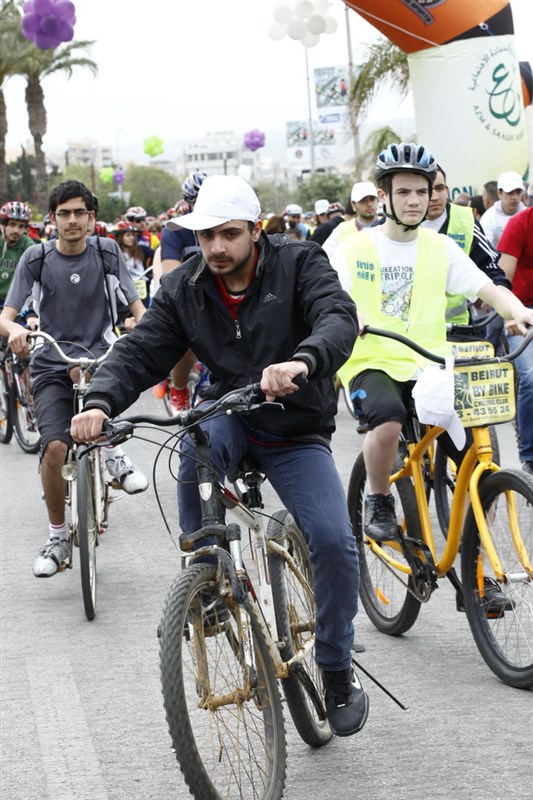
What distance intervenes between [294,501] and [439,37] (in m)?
14.1

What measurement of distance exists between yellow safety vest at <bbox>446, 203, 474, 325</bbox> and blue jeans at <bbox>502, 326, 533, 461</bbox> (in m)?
1.71

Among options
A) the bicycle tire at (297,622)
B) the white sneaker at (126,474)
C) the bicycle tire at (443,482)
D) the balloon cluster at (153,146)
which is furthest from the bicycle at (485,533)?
the balloon cluster at (153,146)

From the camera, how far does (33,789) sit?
14.4 feet

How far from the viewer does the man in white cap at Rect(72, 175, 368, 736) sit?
13.7ft

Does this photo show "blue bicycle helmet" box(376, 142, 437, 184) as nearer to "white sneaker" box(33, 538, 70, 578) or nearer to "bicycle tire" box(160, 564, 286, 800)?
"bicycle tire" box(160, 564, 286, 800)

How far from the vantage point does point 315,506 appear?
4254 mm

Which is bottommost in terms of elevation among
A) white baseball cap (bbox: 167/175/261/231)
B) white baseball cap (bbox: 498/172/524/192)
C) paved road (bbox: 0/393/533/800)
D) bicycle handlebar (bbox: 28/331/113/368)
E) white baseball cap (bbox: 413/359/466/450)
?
paved road (bbox: 0/393/533/800)

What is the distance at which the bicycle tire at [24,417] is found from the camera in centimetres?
1195

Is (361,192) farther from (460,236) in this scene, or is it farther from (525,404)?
(460,236)

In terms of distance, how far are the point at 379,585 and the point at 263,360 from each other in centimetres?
218

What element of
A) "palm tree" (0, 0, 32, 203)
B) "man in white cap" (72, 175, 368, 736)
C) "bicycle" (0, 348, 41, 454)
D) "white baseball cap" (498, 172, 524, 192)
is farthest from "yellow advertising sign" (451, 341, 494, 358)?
"palm tree" (0, 0, 32, 203)

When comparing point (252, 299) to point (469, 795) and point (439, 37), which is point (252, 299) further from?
point (439, 37)

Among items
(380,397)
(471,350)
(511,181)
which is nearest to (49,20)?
(511,181)

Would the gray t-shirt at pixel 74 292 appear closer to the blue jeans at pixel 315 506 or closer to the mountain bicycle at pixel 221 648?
the blue jeans at pixel 315 506
